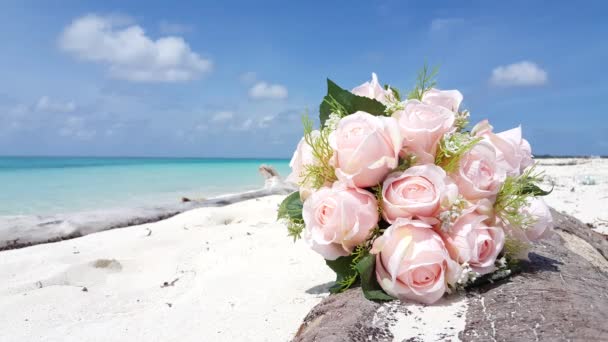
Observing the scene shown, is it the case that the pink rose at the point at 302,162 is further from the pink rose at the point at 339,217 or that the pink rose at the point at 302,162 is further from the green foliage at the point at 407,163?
the green foliage at the point at 407,163

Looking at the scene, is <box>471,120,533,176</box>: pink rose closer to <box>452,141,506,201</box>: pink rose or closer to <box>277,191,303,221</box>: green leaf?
<box>452,141,506,201</box>: pink rose

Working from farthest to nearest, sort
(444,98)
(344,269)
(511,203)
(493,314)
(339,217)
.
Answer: (444,98), (344,269), (511,203), (339,217), (493,314)

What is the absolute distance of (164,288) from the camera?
3.15 meters

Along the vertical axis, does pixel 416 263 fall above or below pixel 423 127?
below

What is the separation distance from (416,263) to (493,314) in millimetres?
295

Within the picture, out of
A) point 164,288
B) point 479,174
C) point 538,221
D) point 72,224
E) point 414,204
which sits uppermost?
point 479,174

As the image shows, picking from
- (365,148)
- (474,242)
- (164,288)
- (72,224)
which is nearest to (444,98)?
(365,148)

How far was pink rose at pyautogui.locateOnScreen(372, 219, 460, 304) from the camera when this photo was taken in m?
1.53

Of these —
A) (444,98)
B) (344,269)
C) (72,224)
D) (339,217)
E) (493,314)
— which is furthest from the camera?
(72,224)

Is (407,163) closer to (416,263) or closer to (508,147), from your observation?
(416,263)

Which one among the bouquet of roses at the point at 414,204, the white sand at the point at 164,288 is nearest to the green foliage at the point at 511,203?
the bouquet of roses at the point at 414,204

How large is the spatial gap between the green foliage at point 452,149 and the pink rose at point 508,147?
18 cm

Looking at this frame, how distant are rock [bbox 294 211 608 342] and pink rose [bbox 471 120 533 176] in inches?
17.2

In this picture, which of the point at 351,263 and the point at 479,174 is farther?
the point at 351,263
